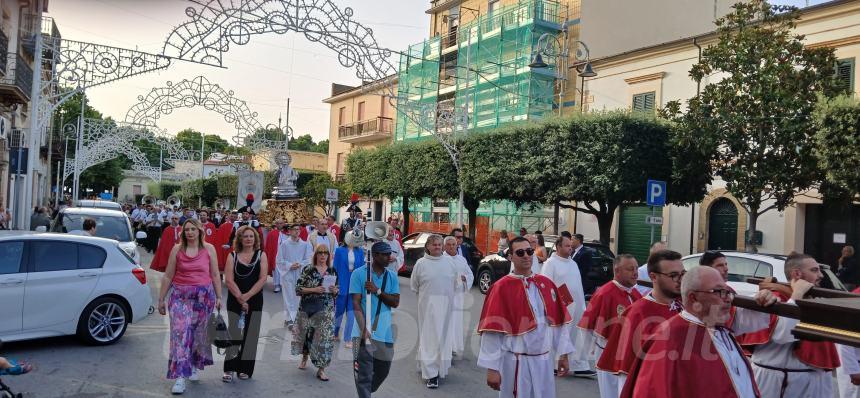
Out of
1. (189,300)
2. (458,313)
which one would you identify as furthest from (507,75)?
(189,300)

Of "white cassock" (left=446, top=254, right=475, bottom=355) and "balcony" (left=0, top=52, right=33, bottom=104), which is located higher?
"balcony" (left=0, top=52, right=33, bottom=104)

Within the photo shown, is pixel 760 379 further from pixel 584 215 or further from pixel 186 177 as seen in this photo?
pixel 186 177

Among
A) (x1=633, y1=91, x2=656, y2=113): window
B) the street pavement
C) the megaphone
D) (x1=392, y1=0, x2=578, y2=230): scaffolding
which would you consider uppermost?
(x1=392, y1=0, x2=578, y2=230): scaffolding

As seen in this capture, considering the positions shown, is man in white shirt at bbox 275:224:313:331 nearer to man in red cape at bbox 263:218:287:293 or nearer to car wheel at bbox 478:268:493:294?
man in red cape at bbox 263:218:287:293

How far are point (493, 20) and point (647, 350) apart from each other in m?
30.7

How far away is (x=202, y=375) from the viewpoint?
7.76m

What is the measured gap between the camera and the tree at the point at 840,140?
1437 cm

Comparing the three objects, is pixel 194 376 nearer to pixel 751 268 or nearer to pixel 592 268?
pixel 751 268

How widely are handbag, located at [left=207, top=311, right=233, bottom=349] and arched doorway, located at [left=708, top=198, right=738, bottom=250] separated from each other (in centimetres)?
1843

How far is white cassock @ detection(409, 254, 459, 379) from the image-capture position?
8219 millimetres

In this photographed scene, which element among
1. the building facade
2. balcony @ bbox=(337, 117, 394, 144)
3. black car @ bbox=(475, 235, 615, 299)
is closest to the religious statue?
black car @ bbox=(475, 235, 615, 299)

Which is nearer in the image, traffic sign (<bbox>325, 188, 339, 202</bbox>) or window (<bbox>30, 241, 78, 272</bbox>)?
window (<bbox>30, 241, 78, 272</bbox>)

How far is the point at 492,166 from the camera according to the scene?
23.0 metres

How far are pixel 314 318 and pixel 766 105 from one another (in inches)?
479
